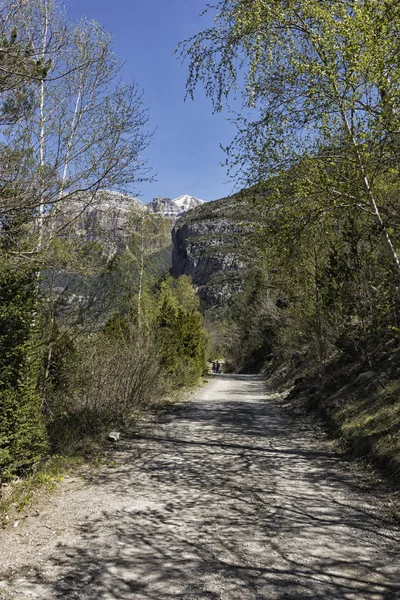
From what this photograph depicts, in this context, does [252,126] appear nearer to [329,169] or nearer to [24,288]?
[329,169]

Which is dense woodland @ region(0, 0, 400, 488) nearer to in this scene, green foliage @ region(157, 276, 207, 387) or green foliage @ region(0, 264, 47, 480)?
green foliage @ region(0, 264, 47, 480)

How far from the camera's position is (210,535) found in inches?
163

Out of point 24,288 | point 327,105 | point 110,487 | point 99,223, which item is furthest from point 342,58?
point 110,487

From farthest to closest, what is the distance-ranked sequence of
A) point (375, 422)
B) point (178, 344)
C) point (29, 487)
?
point (178, 344), point (375, 422), point (29, 487)

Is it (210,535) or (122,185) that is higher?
(122,185)

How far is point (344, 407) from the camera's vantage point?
30.3ft

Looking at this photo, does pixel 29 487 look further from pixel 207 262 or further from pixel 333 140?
pixel 207 262

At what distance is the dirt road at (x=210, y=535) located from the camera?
320cm

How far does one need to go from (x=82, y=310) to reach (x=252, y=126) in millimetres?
4561

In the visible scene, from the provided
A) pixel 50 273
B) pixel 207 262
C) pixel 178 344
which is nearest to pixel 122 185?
pixel 50 273

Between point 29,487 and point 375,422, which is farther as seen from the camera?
point 375,422

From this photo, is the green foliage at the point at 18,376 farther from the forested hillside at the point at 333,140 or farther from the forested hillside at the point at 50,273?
the forested hillside at the point at 333,140

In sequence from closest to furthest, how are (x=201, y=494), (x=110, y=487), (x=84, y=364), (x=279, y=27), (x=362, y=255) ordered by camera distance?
(x=201, y=494)
(x=110, y=487)
(x=279, y=27)
(x=84, y=364)
(x=362, y=255)

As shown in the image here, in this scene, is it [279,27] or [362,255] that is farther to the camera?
[362,255]
